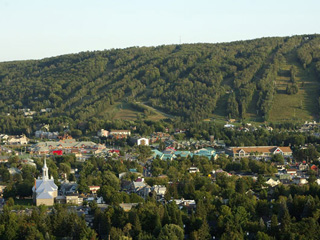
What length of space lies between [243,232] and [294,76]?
77162 millimetres

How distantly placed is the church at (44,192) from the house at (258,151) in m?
28.9

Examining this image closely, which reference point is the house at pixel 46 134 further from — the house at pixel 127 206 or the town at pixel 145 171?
the house at pixel 127 206

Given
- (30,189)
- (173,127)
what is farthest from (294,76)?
(30,189)

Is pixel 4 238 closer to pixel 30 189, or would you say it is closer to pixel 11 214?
pixel 11 214

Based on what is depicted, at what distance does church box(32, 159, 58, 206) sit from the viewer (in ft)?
158

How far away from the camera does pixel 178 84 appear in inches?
4631

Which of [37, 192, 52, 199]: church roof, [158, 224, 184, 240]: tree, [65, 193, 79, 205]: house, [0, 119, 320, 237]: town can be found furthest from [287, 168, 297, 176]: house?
[158, 224, 184, 240]: tree

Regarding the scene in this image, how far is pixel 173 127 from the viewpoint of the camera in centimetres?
9450

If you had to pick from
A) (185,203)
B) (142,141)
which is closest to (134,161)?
(142,141)

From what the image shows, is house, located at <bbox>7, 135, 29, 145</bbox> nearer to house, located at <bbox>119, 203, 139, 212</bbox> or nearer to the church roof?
the church roof

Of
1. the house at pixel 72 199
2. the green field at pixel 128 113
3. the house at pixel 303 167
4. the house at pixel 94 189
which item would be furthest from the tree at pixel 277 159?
the green field at pixel 128 113

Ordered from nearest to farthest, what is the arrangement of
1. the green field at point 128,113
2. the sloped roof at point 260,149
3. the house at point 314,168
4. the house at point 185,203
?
the house at point 185,203 → the house at point 314,168 → the sloped roof at point 260,149 → the green field at point 128,113

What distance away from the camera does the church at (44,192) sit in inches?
1892

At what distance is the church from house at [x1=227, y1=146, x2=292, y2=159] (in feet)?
94.8
